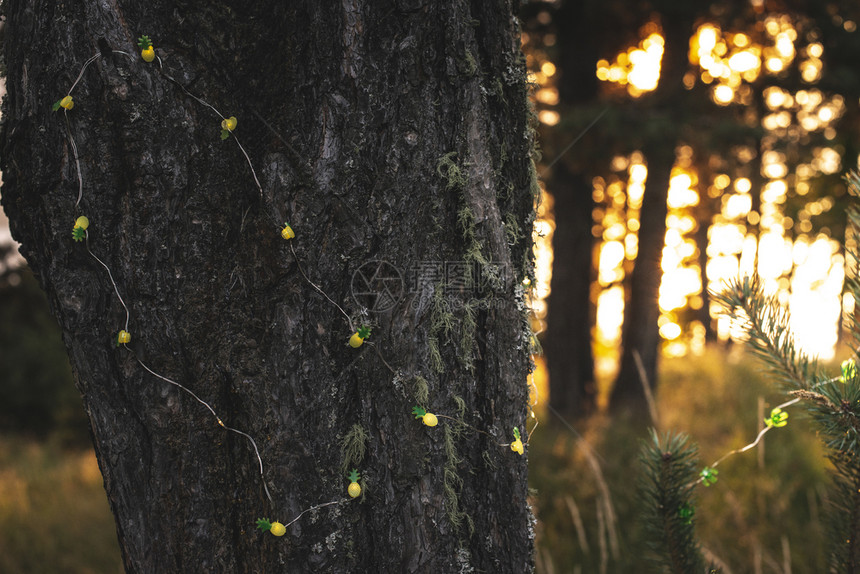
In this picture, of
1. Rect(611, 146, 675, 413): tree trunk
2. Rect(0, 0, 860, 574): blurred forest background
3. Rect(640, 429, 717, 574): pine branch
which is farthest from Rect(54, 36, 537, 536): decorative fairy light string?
Rect(611, 146, 675, 413): tree trunk

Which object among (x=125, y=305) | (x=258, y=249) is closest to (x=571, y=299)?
(x=258, y=249)

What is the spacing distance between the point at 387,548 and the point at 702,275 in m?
12.6

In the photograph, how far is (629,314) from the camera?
561 cm

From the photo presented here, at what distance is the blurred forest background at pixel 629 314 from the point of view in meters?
3.48

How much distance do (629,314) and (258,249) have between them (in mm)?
5181

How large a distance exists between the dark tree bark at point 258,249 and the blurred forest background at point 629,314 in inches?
78.5

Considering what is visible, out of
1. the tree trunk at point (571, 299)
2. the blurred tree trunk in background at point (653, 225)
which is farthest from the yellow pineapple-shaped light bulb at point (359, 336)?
the tree trunk at point (571, 299)

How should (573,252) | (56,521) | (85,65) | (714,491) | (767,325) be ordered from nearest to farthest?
(85,65) < (767,325) < (714,491) < (56,521) < (573,252)

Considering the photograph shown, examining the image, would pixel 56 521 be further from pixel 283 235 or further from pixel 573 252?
pixel 573 252

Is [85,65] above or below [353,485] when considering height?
above

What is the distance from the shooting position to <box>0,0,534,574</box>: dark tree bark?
1.04 metres

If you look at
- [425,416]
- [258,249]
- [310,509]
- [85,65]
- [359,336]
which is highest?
[85,65]

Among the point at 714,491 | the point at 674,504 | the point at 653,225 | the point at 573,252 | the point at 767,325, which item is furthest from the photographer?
the point at 573,252

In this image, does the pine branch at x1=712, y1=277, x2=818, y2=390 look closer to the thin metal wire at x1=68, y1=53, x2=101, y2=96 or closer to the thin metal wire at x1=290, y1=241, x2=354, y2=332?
the thin metal wire at x1=290, y1=241, x2=354, y2=332
